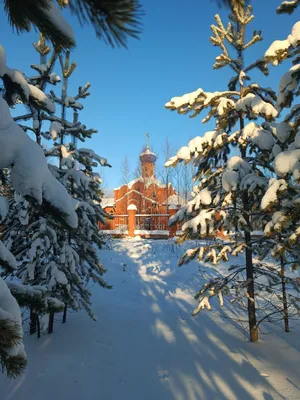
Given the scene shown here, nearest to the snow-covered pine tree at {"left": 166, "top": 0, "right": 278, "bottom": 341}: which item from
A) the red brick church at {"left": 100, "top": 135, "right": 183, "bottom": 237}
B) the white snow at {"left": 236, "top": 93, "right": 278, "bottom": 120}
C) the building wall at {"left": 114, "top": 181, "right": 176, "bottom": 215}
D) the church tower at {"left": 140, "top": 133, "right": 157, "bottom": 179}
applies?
the white snow at {"left": 236, "top": 93, "right": 278, "bottom": 120}

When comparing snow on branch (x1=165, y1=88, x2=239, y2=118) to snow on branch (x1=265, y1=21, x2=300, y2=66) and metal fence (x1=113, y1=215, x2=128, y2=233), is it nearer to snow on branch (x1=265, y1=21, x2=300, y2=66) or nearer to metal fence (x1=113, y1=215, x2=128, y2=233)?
snow on branch (x1=265, y1=21, x2=300, y2=66)

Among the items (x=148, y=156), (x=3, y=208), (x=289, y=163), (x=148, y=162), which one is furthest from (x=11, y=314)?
(x=148, y=162)

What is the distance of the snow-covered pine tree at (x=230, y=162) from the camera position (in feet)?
18.8

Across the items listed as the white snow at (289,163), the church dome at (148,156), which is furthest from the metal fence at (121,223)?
the white snow at (289,163)

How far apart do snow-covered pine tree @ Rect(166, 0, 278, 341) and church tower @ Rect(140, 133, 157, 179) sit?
30.4m

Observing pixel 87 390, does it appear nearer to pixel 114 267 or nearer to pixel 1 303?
pixel 1 303

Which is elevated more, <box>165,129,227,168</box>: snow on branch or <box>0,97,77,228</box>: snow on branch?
<box>165,129,227,168</box>: snow on branch

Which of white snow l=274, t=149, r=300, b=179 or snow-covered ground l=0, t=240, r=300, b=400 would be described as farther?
snow-covered ground l=0, t=240, r=300, b=400

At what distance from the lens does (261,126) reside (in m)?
6.13

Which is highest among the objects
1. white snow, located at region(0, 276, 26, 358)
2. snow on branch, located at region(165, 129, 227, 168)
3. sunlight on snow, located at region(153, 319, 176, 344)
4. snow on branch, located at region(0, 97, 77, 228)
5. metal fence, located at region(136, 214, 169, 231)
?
snow on branch, located at region(165, 129, 227, 168)

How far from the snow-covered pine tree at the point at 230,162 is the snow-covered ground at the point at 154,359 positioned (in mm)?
918

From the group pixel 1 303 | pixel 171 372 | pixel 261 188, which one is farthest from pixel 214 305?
pixel 1 303

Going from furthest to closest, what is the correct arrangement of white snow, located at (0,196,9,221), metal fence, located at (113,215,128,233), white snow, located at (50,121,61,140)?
1. metal fence, located at (113,215,128,233)
2. white snow, located at (50,121,61,140)
3. white snow, located at (0,196,9,221)

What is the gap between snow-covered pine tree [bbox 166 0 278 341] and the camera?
226 inches
